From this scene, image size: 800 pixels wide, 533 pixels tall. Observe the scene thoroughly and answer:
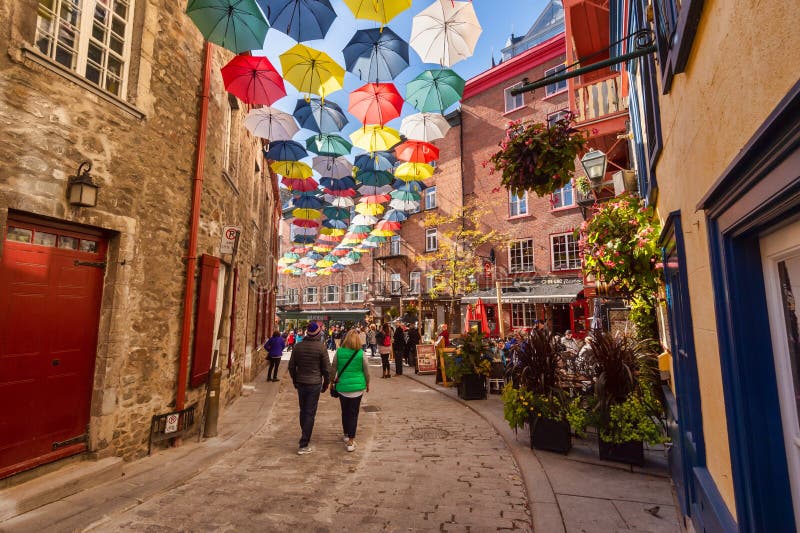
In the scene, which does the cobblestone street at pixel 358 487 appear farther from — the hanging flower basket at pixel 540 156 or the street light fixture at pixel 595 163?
the street light fixture at pixel 595 163

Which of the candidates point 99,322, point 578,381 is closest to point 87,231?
point 99,322

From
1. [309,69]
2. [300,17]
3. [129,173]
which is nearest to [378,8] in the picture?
[300,17]

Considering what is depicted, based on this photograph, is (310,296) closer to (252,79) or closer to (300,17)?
(252,79)

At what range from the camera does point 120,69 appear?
5.21 meters

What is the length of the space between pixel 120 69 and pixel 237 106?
3.74m

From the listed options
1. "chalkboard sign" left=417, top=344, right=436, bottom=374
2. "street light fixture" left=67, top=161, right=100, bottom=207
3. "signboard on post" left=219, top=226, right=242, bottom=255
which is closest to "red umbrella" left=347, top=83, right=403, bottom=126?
"signboard on post" left=219, top=226, right=242, bottom=255

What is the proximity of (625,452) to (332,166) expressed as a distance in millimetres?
10156

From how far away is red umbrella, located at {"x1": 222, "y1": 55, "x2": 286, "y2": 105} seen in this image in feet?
22.6

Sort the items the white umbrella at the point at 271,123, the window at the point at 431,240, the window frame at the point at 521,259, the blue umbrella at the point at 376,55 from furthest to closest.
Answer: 1. the window at the point at 431,240
2. the window frame at the point at 521,259
3. the white umbrella at the point at 271,123
4. the blue umbrella at the point at 376,55

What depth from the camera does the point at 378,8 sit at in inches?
241

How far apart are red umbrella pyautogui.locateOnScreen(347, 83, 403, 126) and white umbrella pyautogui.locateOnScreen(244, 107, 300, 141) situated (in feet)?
4.73

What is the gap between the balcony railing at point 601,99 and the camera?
8.47m

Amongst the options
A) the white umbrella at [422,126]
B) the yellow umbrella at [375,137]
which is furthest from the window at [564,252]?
the yellow umbrella at [375,137]

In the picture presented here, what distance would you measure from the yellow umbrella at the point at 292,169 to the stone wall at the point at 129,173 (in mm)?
4547
